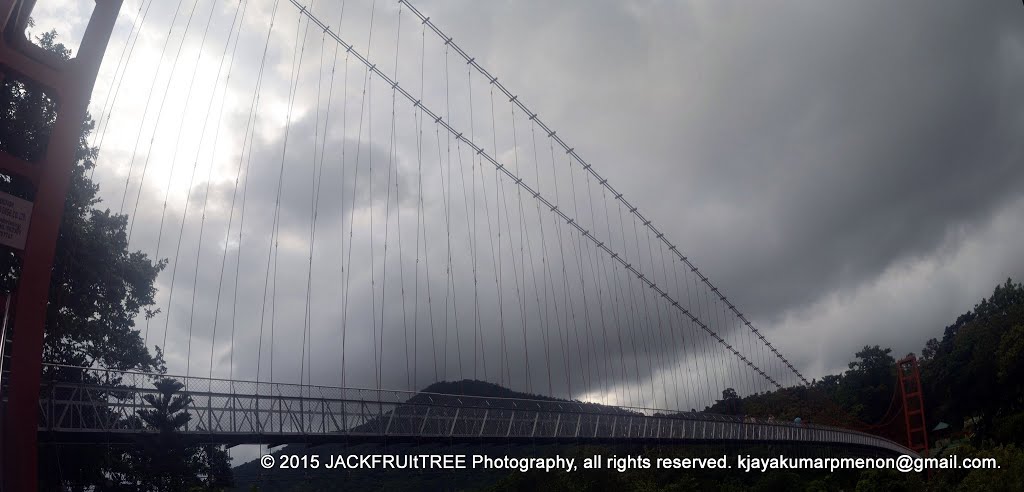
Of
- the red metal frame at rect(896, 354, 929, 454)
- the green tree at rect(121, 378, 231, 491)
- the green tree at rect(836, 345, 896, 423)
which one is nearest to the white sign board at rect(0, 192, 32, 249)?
the green tree at rect(121, 378, 231, 491)

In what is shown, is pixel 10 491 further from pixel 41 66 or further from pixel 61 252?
pixel 61 252

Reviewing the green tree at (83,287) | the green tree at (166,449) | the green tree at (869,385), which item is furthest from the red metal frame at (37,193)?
the green tree at (869,385)

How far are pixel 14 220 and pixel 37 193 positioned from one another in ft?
2.27

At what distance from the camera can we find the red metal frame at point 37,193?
15305 mm

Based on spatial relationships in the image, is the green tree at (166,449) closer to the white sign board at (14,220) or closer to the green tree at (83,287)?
the green tree at (83,287)

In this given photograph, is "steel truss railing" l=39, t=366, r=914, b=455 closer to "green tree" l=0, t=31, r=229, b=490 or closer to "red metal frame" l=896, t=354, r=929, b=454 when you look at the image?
"green tree" l=0, t=31, r=229, b=490

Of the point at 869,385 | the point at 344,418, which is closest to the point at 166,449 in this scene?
the point at 344,418

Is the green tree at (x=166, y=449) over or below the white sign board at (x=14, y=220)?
below

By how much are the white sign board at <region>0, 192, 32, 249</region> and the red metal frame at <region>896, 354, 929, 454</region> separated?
91350 millimetres

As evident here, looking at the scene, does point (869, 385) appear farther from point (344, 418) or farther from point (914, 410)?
point (344, 418)

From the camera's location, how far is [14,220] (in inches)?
645

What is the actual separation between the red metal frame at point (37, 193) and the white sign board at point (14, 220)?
0.17 metres

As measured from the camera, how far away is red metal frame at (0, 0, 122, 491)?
603 inches

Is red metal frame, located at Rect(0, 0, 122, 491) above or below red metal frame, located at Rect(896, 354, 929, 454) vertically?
below
